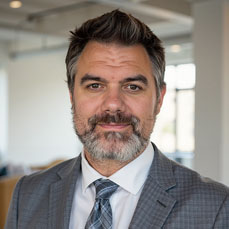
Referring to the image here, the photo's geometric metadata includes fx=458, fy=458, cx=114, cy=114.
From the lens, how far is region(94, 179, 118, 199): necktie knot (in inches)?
59.3

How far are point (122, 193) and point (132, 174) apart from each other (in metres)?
0.07

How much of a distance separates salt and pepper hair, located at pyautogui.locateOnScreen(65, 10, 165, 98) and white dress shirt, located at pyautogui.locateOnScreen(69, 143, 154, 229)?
26 cm

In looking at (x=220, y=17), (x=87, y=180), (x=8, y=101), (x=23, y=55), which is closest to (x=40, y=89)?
(x=8, y=101)

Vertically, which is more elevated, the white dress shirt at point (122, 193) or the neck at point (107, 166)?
the neck at point (107, 166)

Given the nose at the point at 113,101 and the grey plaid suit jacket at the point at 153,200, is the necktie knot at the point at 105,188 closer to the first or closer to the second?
the grey plaid suit jacket at the point at 153,200

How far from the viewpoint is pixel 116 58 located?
59.8 inches

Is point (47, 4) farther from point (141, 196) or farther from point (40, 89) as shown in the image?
point (141, 196)

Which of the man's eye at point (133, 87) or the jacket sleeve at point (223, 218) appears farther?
the man's eye at point (133, 87)

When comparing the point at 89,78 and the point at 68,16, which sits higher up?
the point at 68,16

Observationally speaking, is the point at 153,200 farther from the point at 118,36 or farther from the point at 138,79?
the point at 118,36

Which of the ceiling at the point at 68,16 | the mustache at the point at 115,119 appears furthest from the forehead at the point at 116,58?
the ceiling at the point at 68,16

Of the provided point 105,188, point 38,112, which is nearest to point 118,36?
point 105,188

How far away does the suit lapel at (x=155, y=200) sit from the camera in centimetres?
141

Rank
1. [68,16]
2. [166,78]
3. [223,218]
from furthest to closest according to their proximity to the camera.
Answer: [166,78] → [68,16] → [223,218]
